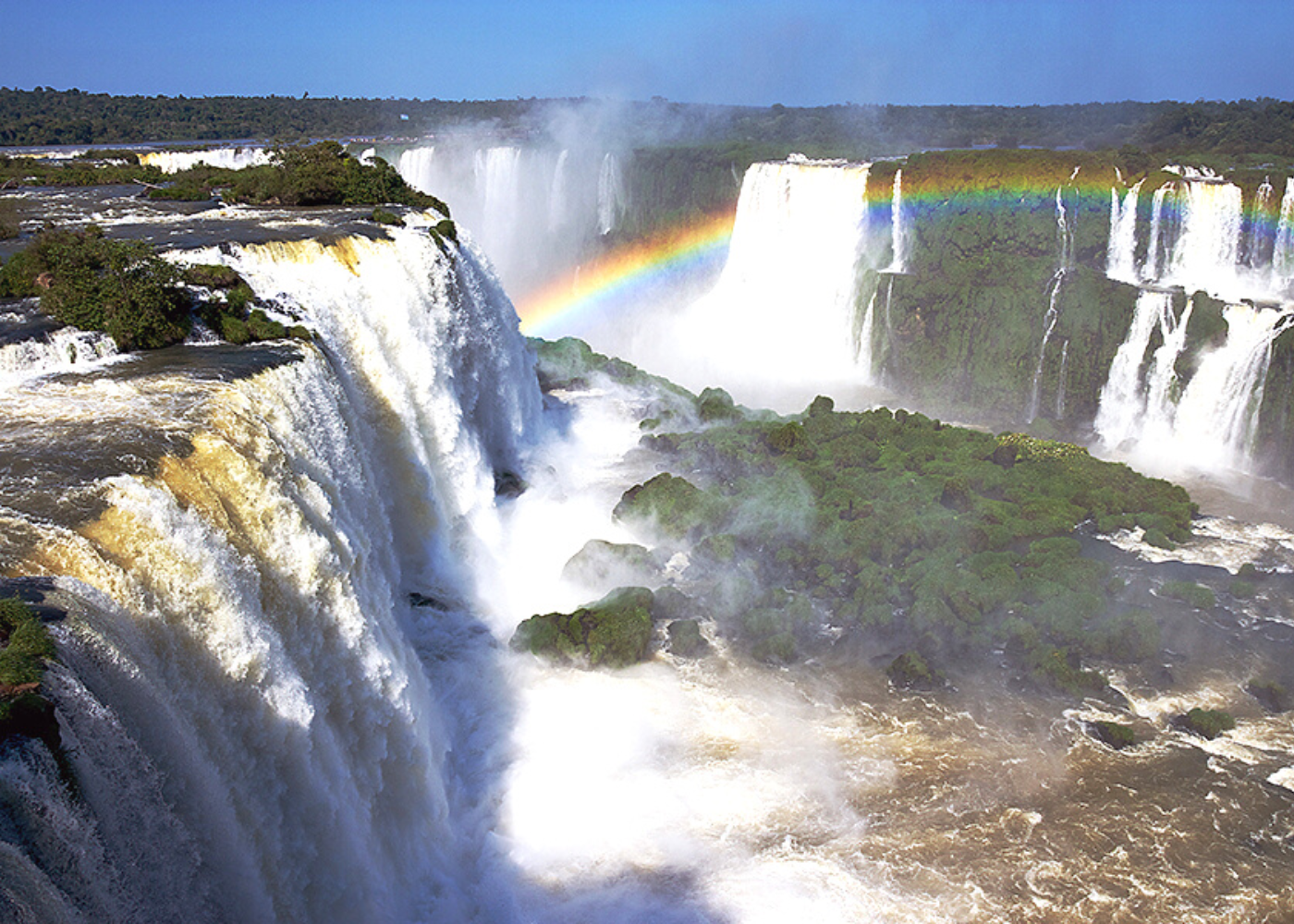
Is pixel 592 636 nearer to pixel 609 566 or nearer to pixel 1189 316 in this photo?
pixel 609 566

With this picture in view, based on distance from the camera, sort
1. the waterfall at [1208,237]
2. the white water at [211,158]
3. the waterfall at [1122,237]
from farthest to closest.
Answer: the white water at [211,158] < the waterfall at [1122,237] < the waterfall at [1208,237]

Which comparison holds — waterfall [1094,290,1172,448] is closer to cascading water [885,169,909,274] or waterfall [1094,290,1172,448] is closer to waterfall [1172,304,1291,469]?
waterfall [1172,304,1291,469]

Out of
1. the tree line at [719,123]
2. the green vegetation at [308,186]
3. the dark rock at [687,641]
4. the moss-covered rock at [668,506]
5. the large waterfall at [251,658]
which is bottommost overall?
the dark rock at [687,641]

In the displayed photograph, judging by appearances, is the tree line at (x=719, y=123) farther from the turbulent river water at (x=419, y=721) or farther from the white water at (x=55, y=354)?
the white water at (x=55, y=354)

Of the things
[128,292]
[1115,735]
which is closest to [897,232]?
[1115,735]

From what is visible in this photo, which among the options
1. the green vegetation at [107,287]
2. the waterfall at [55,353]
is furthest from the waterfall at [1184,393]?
the waterfall at [55,353]

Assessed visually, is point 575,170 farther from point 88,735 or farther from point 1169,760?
point 88,735

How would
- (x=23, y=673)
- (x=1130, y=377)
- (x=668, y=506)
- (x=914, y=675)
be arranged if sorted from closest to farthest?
(x=23, y=673) → (x=914, y=675) → (x=668, y=506) → (x=1130, y=377)

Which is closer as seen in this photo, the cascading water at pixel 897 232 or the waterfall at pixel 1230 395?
the waterfall at pixel 1230 395
